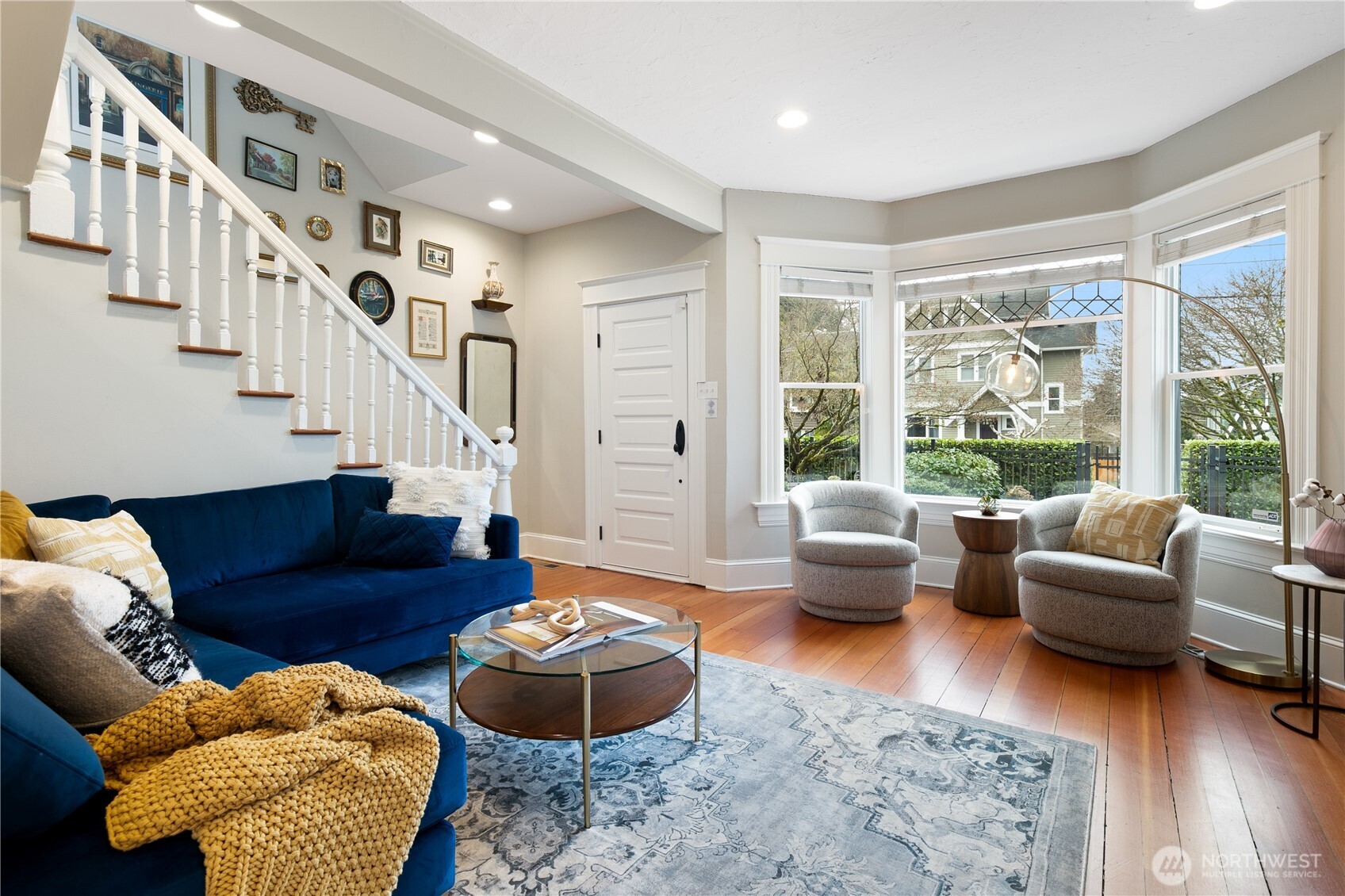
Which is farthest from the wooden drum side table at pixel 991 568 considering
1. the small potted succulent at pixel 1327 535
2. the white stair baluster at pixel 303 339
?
the white stair baluster at pixel 303 339

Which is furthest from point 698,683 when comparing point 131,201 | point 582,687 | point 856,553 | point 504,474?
point 131,201

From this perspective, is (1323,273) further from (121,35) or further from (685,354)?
(121,35)

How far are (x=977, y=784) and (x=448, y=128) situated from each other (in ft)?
12.6

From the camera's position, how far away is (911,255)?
4.45 metres

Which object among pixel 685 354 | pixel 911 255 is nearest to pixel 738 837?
pixel 685 354

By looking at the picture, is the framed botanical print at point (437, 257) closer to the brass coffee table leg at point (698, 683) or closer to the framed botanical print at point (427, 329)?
the framed botanical print at point (427, 329)

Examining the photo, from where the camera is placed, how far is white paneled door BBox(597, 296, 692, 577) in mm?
4598

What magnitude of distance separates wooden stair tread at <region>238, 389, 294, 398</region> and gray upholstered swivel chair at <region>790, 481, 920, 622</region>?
2.71 m

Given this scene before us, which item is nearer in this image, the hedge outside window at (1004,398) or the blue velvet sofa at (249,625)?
the blue velvet sofa at (249,625)

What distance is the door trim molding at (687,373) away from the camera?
4461 mm

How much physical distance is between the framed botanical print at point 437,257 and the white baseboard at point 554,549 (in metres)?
2.20

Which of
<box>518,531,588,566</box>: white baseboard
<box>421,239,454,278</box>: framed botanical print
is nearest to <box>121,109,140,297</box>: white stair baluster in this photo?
<box>421,239,454,278</box>: framed botanical print

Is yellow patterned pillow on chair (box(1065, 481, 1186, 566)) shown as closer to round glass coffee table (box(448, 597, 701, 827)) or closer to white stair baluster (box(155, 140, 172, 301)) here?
round glass coffee table (box(448, 597, 701, 827))

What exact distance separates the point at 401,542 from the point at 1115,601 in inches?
126
